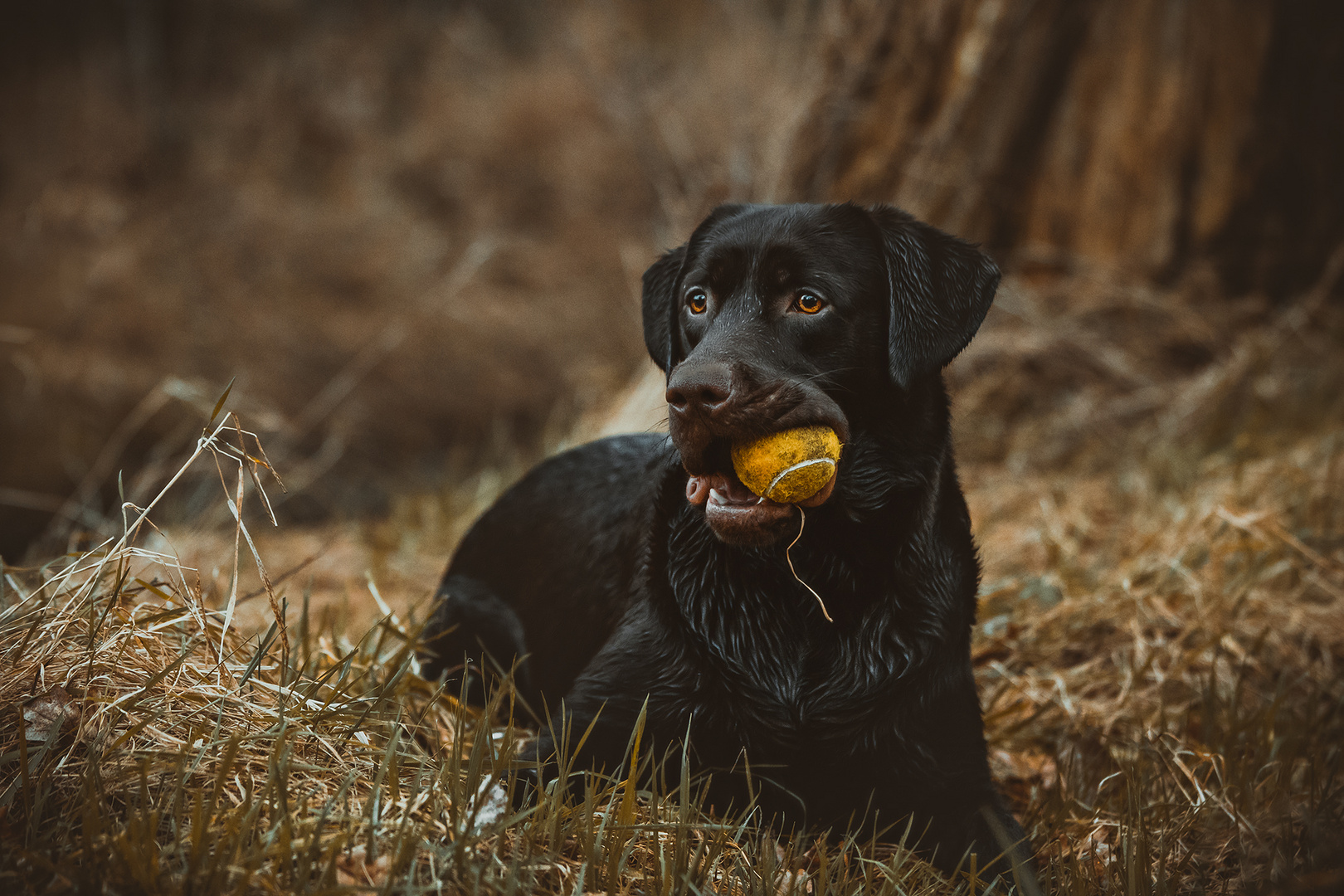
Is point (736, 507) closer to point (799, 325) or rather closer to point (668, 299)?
point (799, 325)

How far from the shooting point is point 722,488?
5.64 feet

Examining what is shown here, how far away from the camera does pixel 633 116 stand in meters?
7.61

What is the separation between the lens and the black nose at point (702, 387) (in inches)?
62.1

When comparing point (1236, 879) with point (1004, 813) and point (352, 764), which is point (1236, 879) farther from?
point (352, 764)

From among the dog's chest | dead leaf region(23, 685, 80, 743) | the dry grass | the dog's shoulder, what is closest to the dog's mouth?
the dog's chest

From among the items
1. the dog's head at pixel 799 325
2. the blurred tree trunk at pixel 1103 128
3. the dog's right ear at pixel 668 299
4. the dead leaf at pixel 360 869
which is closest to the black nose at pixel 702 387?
the dog's head at pixel 799 325

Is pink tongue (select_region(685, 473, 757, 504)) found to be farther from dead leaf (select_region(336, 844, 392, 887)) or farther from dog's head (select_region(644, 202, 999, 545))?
dead leaf (select_region(336, 844, 392, 887))

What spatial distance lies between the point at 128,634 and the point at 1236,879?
231 cm

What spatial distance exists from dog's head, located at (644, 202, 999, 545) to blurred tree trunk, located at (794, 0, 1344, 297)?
132 inches

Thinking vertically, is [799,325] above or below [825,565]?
above

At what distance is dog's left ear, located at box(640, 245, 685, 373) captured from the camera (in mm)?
2193

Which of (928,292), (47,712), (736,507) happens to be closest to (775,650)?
(736,507)

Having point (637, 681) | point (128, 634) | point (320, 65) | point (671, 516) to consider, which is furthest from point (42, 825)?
point (320, 65)

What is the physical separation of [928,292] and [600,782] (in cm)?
132
